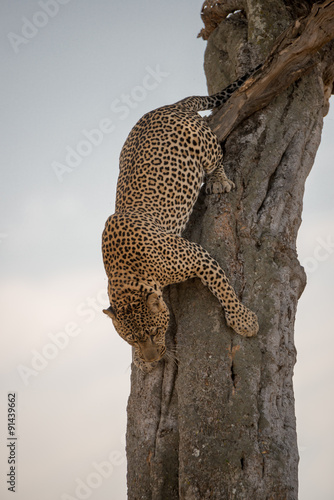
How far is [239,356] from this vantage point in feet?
20.4

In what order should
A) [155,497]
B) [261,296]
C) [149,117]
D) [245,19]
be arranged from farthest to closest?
[245,19] → [149,117] → [261,296] → [155,497]

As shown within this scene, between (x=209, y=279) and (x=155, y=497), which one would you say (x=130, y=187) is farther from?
(x=155, y=497)

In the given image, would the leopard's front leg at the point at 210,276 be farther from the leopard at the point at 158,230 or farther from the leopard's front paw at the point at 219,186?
the leopard's front paw at the point at 219,186

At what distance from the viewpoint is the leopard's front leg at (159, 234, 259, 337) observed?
627 centimetres

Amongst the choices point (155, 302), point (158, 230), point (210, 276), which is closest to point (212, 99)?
point (158, 230)

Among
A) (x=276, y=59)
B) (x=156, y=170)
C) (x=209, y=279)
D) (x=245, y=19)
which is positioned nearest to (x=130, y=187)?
(x=156, y=170)

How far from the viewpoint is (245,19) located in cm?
977

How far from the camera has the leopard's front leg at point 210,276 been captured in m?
Answer: 6.27

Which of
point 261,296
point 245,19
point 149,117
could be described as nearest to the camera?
point 261,296

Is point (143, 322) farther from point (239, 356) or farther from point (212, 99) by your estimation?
point (212, 99)

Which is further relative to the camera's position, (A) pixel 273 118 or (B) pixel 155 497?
(A) pixel 273 118

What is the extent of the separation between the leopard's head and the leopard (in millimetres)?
11

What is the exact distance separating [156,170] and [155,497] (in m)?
3.69

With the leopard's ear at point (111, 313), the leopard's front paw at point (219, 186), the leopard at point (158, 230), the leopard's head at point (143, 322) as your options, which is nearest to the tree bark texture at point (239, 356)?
the leopard's front paw at point (219, 186)
